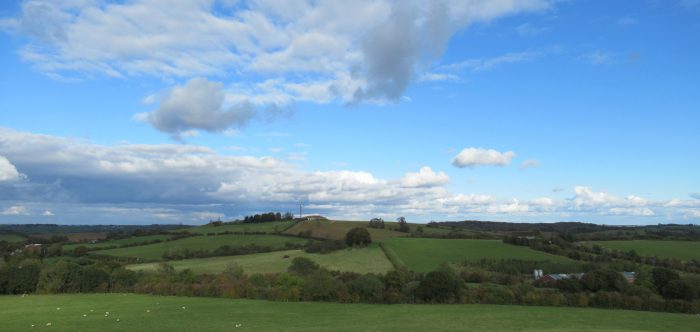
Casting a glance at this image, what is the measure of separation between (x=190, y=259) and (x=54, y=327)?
6350 centimetres

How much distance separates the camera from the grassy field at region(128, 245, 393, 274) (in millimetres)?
79938

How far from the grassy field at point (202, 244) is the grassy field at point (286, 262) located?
10217 millimetres

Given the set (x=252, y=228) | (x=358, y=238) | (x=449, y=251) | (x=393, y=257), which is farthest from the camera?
(x=252, y=228)

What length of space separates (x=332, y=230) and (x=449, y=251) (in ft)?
→ 115

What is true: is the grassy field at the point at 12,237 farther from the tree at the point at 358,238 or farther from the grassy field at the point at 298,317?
the tree at the point at 358,238

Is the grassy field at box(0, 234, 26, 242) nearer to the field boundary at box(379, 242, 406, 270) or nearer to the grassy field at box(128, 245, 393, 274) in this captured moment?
the grassy field at box(128, 245, 393, 274)

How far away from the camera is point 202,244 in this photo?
371 feet

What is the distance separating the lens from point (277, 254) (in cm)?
9669

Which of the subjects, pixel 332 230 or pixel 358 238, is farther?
pixel 332 230

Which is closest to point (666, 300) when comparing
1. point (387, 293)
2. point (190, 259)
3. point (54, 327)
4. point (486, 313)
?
point (486, 313)

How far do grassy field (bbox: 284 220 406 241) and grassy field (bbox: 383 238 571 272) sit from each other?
11109 mm

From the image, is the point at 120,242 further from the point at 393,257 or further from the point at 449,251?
the point at 449,251

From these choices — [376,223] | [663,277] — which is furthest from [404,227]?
[663,277]

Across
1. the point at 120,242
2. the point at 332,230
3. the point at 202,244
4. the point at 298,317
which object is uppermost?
the point at 332,230
